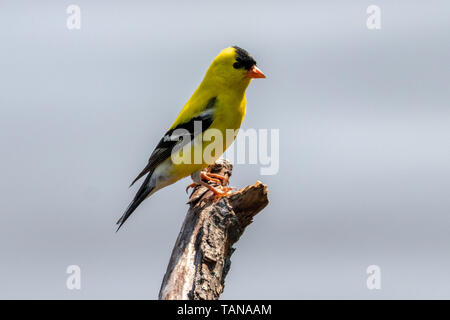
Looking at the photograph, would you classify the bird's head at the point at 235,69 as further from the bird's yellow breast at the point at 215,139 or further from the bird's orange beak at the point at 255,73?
the bird's yellow breast at the point at 215,139

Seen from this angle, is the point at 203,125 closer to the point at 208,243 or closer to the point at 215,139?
the point at 215,139

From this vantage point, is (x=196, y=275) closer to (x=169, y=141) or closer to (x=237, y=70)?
(x=169, y=141)

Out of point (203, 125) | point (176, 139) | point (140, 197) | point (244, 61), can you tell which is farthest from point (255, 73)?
point (140, 197)

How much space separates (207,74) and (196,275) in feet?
6.18

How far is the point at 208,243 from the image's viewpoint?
3416 mm

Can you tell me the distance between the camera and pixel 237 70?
4453mm

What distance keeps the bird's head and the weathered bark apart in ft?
2.94

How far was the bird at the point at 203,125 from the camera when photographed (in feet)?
14.2

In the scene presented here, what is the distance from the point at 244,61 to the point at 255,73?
114mm

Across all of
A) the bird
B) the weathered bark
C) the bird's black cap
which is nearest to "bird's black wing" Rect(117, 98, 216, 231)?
the bird

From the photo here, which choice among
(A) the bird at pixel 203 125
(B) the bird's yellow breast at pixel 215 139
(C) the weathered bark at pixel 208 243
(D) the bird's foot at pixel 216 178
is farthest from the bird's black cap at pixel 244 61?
(C) the weathered bark at pixel 208 243
